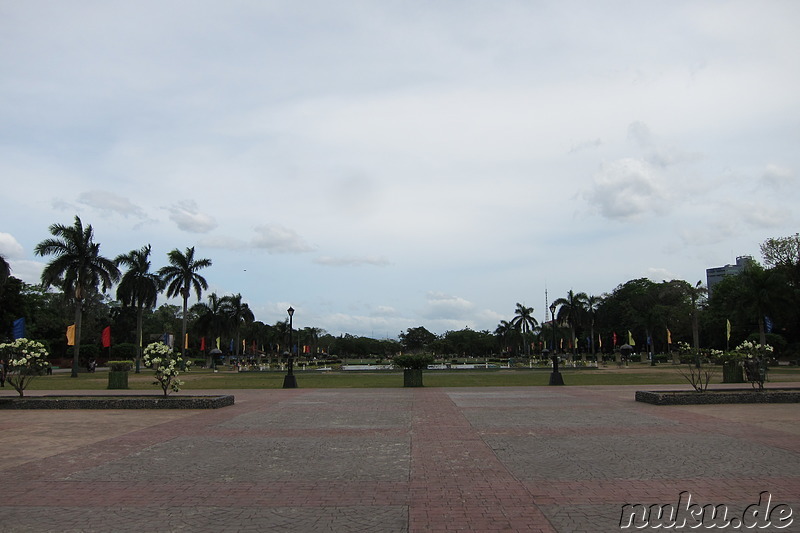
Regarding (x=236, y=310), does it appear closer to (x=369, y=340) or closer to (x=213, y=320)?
(x=213, y=320)

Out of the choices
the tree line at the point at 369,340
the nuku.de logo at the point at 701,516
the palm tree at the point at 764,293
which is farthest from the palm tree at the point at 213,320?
the nuku.de logo at the point at 701,516

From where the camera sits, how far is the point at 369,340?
135m

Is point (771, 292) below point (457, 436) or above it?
above

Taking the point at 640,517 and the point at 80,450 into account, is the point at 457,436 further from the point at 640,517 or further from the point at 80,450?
the point at 80,450

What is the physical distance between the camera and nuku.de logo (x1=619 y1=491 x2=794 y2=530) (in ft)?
18.6

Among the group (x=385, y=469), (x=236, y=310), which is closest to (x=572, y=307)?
(x=236, y=310)

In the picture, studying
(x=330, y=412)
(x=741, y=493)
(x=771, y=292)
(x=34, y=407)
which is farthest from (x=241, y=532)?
(x=771, y=292)

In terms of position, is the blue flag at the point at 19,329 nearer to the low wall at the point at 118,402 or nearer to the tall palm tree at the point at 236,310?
the tall palm tree at the point at 236,310

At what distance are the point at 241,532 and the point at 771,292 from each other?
4981cm

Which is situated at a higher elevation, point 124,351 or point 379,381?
point 124,351

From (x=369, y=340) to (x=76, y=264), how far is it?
96.1 m

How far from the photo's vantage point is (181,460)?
916 centimetres

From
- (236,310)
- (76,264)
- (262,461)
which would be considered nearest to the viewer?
(262,461)

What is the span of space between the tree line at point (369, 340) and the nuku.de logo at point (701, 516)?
1921cm
